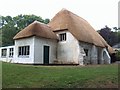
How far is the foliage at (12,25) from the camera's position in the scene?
62638 millimetres

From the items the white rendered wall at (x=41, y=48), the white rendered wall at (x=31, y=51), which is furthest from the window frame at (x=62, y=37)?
the white rendered wall at (x=31, y=51)

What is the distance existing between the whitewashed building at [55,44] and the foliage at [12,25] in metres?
27.8

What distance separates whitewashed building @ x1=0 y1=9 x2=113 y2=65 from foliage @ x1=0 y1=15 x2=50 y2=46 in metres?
27.8

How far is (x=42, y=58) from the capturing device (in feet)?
103

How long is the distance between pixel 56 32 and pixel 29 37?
Answer: 14.6 feet

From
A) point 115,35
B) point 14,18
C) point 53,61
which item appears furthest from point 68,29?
point 14,18

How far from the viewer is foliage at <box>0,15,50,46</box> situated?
2466 inches

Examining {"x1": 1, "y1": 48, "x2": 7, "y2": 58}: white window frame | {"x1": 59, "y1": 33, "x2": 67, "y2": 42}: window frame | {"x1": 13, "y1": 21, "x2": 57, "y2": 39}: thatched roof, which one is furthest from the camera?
{"x1": 1, "y1": 48, "x2": 7, "y2": 58}: white window frame

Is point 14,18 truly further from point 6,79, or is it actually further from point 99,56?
point 6,79

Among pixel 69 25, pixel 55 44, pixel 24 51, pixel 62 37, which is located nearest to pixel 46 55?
pixel 55 44

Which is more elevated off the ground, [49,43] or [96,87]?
[49,43]

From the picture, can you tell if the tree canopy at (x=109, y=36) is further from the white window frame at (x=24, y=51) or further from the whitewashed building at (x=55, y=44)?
the white window frame at (x=24, y=51)

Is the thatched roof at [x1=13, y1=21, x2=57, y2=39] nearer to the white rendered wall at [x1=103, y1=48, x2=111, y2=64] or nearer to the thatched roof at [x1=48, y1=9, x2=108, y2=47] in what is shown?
the thatched roof at [x1=48, y1=9, x2=108, y2=47]

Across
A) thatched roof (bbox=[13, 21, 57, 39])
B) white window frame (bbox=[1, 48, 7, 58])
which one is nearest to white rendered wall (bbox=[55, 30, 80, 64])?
thatched roof (bbox=[13, 21, 57, 39])
